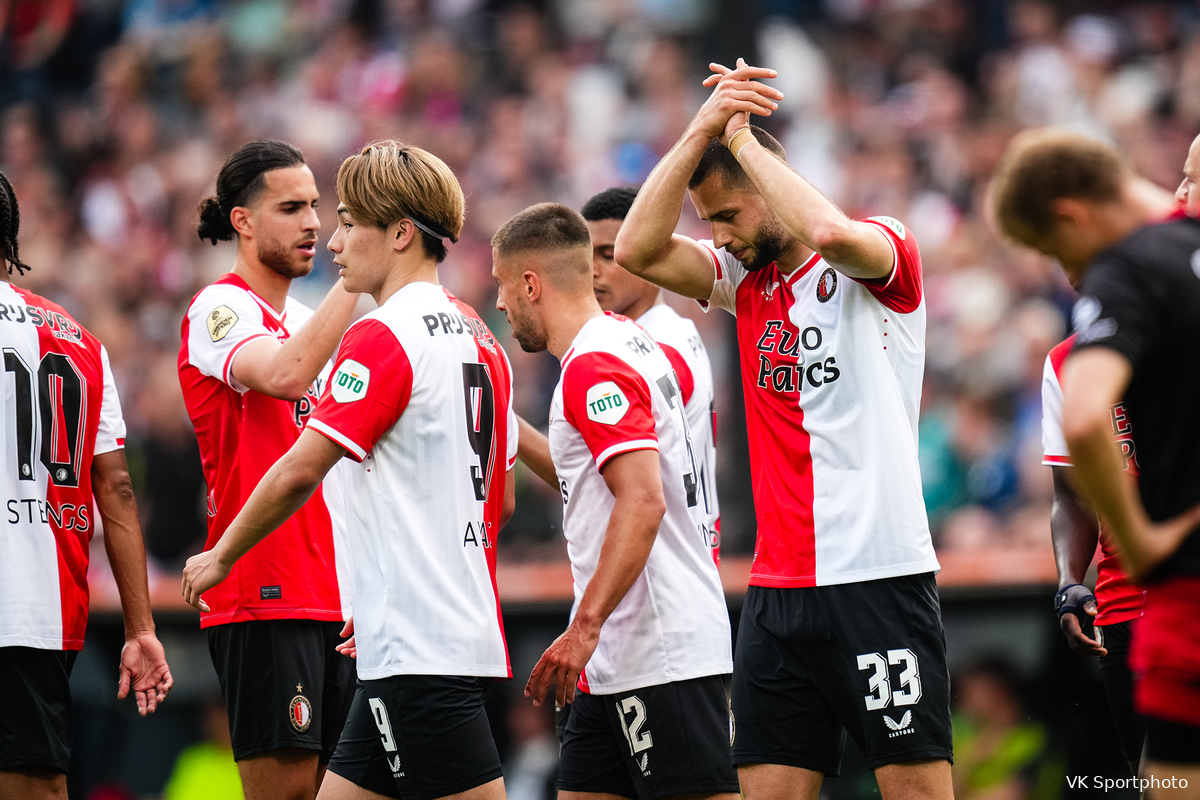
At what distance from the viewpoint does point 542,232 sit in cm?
490

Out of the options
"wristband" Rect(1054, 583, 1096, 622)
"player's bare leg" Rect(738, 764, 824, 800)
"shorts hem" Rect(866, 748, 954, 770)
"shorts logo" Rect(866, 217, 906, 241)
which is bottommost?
"player's bare leg" Rect(738, 764, 824, 800)

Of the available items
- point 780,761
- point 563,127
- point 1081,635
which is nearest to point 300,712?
point 780,761

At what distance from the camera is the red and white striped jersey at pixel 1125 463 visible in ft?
16.5

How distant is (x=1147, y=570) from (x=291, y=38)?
51.8 ft

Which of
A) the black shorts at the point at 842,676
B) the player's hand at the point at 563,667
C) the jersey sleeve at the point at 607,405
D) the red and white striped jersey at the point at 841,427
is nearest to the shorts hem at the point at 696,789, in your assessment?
the black shorts at the point at 842,676

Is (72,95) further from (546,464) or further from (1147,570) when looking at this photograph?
(1147,570)

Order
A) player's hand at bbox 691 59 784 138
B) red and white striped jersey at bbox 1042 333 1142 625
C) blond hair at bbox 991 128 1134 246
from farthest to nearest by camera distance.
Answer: red and white striped jersey at bbox 1042 333 1142 625, player's hand at bbox 691 59 784 138, blond hair at bbox 991 128 1134 246

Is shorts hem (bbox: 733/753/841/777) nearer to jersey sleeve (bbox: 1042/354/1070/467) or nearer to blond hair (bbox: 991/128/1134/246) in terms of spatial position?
jersey sleeve (bbox: 1042/354/1070/467)

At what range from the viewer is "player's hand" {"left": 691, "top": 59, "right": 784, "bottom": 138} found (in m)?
4.66

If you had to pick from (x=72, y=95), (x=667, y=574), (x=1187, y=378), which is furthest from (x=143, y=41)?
(x=1187, y=378)

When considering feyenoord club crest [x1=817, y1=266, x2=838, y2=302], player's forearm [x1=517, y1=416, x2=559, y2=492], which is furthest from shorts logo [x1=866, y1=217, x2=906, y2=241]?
player's forearm [x1=517, y1=416, x2=559, y2=492]

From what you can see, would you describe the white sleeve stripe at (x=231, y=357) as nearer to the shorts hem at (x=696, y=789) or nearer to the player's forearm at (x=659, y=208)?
the player's forearm at (x=659, y=208)

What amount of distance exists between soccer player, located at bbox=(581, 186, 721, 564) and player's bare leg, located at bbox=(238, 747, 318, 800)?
1864 mm

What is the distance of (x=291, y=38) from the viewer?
56.2ft
